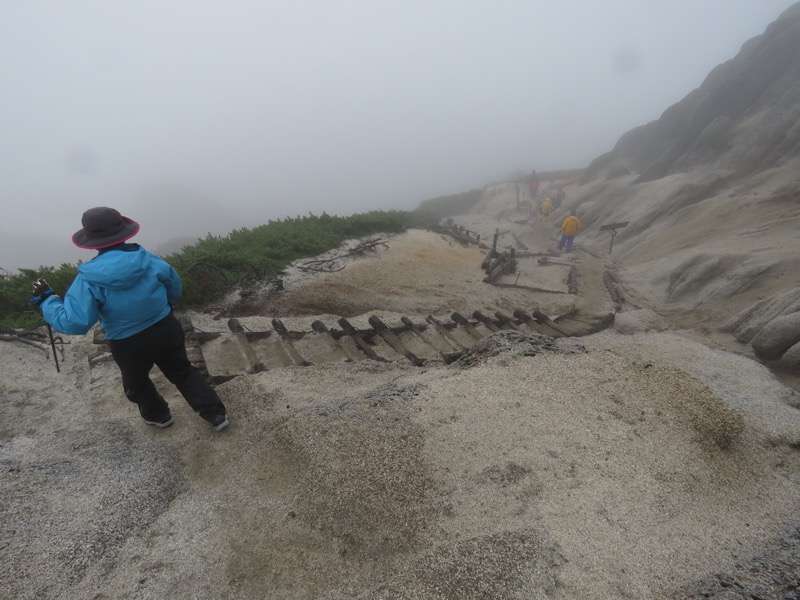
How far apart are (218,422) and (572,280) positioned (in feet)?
39.7

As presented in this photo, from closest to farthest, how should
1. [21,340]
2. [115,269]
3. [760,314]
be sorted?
[115,269], [21,340], [760,314]

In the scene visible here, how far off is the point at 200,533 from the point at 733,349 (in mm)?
8404

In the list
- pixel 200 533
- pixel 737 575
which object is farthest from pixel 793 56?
pixel 200 533

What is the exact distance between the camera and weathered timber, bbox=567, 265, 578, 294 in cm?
1203

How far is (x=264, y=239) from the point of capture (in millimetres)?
11719

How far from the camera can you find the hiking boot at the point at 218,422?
3650 mm

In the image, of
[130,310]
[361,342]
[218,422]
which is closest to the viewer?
[130,310]

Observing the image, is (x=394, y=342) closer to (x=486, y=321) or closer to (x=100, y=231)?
(x=486, y=321)

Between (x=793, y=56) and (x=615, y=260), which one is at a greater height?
(x=793, y=56)

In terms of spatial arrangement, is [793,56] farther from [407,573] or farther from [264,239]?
[407,573]

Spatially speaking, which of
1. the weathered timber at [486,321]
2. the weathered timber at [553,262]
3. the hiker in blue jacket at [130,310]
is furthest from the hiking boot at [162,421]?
the weathered timber at [553,262]

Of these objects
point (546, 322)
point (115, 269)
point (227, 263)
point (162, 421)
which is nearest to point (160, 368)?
point (162, 421)

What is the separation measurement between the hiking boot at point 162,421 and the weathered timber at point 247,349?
3.58 ft

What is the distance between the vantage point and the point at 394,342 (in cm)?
611
